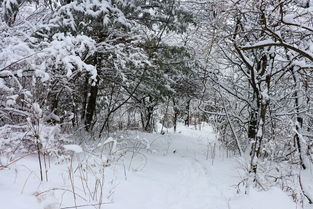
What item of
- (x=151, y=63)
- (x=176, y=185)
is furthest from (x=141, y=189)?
(x=151, y=63)

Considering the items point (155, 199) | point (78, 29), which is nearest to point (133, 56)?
point (78, 29)

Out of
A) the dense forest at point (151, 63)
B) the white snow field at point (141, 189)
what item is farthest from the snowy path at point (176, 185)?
the dense forest at point (151, 63)

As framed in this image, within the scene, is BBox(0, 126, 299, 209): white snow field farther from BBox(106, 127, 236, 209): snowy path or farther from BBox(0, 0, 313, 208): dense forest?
BBox(0, 0, 313, 208): dense forest

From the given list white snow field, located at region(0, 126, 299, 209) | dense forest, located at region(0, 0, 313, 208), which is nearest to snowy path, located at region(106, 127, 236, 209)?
white snow field, located at region(0, 126, 299, 209)

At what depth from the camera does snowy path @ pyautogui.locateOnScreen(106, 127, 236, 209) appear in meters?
3.09

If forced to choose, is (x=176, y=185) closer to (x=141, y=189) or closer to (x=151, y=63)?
(x=141, y=189)

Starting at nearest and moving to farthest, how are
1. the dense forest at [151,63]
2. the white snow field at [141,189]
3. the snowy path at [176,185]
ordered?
1. the white snow field at [141,189]
2. the snowy path at [176,185]
3. the dense forest at [151,63]

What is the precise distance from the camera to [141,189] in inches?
136

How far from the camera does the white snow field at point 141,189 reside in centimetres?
243

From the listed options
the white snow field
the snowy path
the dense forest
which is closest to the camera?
the white snow field

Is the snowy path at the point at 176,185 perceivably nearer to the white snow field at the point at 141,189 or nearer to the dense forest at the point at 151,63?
the white snow field at the point at 141,189

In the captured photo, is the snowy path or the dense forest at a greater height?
the dense forest

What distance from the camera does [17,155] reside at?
12.5 ft

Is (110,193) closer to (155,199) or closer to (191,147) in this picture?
(155,199)
